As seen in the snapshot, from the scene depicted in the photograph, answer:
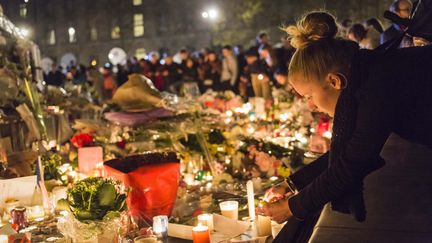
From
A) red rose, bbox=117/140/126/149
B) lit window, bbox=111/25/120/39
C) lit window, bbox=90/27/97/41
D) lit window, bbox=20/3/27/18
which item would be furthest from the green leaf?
lit window, bbox=20/3/27/18

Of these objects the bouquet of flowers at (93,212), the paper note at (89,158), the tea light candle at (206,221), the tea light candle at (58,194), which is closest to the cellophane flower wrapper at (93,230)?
the bouquet of flowers at (93,212)

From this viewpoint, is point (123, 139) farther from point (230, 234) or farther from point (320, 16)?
point (320, 16)

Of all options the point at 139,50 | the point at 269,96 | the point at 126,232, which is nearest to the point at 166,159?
the point at 126,232

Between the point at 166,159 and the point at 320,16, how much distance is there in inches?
89.7

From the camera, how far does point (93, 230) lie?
3.18 m

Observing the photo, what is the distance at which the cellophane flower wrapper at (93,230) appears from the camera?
3.18m

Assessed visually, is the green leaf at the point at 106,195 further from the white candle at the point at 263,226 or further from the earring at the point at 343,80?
the earring at the point at 343,80

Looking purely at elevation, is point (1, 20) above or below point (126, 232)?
above

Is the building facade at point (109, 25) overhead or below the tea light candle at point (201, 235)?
overhead

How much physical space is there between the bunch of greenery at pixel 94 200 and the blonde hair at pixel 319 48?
144 cm

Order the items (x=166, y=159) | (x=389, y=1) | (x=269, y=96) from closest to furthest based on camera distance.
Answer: (x=166, y=159)
(x=269, y=96)
(x=389, y=1)

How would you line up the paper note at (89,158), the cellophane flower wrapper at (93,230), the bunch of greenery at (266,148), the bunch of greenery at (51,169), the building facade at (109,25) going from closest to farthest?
the cellophane flower wrapper at (93,230), the bunch of greenery at (51,169), the paper note at (89,158), the bunch of greenery at (266,148), the building facade at (109,25)

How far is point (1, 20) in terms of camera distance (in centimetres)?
830

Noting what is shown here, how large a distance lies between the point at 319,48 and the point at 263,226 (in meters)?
1.68
